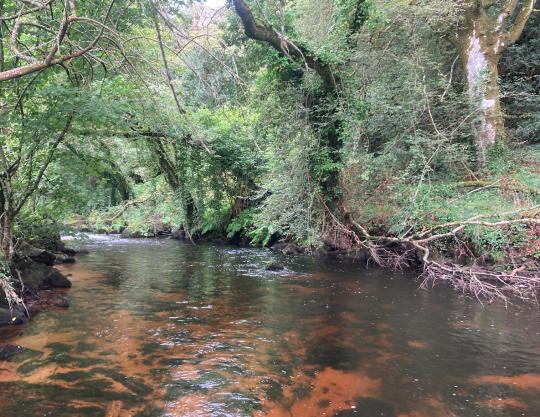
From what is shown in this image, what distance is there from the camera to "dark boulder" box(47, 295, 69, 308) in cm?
682

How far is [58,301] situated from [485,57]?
48.5ft

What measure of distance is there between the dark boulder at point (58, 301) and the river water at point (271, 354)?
0.46 feet

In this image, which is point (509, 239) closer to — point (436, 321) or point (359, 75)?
point (436, 321)

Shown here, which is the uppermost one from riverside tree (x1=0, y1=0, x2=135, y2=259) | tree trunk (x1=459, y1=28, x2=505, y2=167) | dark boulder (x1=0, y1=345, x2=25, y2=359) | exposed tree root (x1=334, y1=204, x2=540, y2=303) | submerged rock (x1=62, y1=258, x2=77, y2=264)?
tree trunk (x1=459, y1=28, x2=505, y2=167)

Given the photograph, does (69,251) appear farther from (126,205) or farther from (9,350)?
(9,350)

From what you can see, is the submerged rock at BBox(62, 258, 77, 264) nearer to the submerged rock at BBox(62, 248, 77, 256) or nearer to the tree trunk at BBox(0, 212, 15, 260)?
the submerged rock at BBox(62, 248, 77, 256)

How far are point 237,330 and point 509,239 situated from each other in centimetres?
791

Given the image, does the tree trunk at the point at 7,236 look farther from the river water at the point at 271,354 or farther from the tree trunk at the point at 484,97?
the tree trunk at the point at 484,97

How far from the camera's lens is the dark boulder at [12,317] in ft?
19.1

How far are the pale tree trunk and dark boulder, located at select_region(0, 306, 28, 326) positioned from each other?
530 inches

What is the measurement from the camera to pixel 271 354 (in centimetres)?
502

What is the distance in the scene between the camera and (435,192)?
35.4 feet

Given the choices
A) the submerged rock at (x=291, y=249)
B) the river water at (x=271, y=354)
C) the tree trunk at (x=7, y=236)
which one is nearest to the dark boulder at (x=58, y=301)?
the river water at (x=271, y=354)

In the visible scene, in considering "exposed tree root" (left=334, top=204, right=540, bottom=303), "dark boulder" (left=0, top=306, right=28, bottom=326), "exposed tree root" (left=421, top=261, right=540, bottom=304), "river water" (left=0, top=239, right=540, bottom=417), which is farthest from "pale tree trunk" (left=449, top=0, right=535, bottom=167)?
"dark boulder" (left=0, top=306, right=28, bottom=326)
